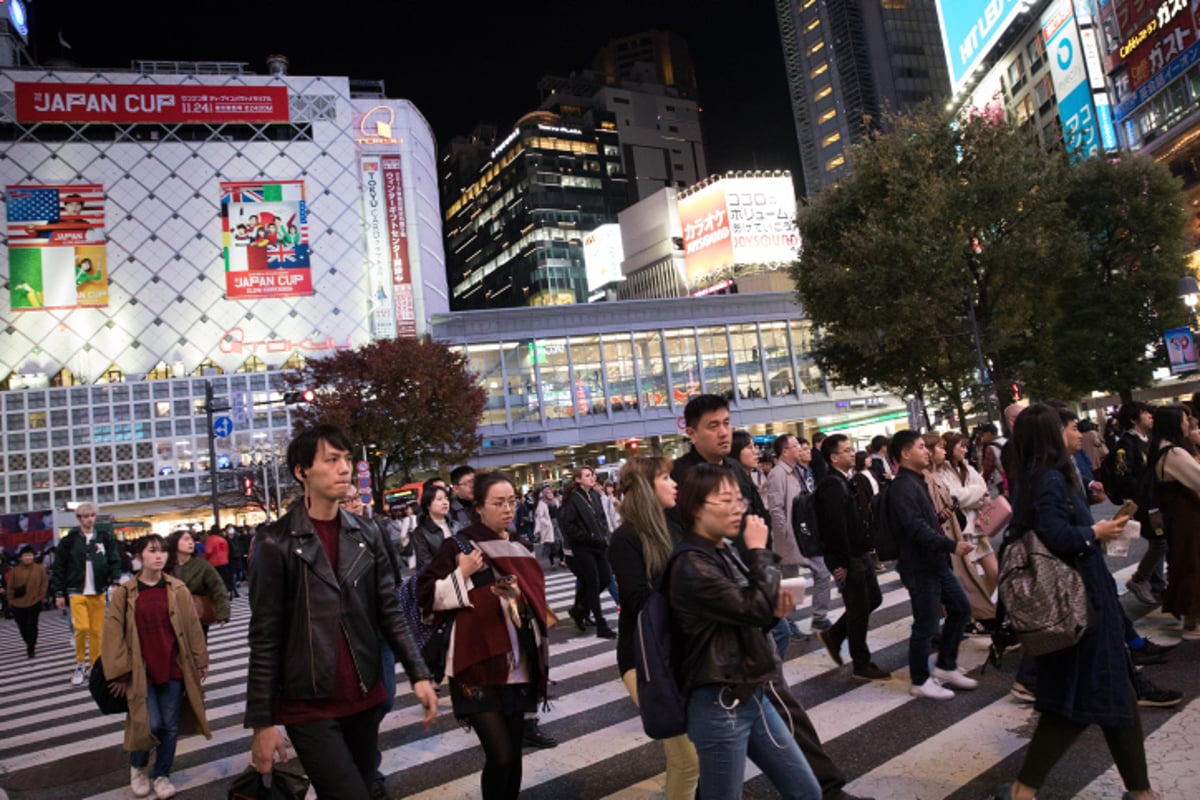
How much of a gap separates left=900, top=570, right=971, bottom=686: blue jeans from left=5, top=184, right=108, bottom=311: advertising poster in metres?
61.3

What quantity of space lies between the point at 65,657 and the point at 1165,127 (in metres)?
45.4

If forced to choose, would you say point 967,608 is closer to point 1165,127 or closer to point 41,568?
point 41,568

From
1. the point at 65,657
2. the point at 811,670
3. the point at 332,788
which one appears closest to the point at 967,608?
the point at 811,670

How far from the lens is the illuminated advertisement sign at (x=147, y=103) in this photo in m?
55.2

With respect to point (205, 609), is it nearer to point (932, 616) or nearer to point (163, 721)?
point (163, 721)

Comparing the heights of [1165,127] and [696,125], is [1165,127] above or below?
below

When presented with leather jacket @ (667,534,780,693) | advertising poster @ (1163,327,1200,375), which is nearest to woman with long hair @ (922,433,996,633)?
leather jacket @ (667,534,780,693)

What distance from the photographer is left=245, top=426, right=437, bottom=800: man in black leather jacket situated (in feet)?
9.34

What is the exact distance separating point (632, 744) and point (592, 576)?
3704 mm

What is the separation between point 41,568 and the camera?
474 inches

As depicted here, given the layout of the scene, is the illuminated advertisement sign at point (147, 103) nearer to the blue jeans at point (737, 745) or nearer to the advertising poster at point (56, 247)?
the advertising poster at point (56, 247)

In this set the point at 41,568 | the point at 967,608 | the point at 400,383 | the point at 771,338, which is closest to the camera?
the point at 967,608

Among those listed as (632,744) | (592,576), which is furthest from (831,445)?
(592,576)

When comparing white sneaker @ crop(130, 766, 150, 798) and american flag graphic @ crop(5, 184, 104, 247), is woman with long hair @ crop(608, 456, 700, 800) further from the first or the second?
american flag graphic @ crop(5, 184, 104, 247)
